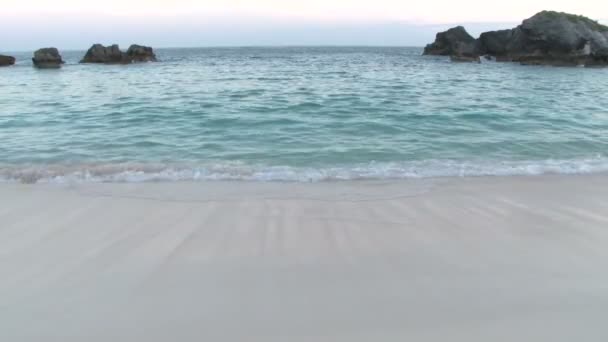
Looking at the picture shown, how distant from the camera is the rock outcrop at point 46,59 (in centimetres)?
3697

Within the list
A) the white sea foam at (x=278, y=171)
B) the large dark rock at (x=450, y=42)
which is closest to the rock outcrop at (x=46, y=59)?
the white sea foam at (x=278, y=171)

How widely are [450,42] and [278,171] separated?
57.2m

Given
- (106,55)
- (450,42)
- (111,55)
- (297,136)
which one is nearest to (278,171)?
(297,136)

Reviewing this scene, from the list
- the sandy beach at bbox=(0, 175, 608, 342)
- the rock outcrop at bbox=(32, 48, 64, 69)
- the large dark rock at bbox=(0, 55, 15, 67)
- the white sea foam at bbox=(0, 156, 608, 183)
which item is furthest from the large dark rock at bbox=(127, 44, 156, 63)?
the sandy beach at bbox=(0, 175, 608, 342)

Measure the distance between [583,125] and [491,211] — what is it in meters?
6.78

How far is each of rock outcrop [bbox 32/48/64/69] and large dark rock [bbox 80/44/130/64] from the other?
16.4 feet

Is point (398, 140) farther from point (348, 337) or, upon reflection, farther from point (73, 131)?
point (73, 131)

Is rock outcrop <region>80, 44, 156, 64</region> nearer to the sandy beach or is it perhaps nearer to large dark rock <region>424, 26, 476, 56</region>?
large dark rock <region>424, 26, 476, 56</region>

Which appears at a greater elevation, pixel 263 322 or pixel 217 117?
pixel 217 117

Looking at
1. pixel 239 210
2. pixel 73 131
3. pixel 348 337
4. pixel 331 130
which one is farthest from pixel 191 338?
pixel 73 131

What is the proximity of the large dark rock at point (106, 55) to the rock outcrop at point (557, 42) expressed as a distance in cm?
3362

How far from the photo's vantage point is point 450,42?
5712cm

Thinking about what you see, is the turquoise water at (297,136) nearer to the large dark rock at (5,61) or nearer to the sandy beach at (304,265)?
the sandy beach at (304,265)

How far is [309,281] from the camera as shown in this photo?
125 inches
